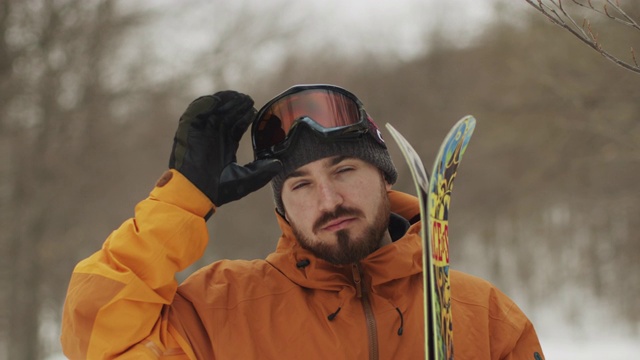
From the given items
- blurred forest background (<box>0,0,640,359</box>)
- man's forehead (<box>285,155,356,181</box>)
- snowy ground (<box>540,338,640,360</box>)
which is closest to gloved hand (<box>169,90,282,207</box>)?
man's forehead (<box>285,155,356,181</box>)

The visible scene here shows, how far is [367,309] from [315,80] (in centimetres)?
1600

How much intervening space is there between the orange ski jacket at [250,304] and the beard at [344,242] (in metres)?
0.03

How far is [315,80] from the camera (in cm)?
1803

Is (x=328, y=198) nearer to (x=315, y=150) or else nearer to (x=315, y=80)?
(x=315, y=150)

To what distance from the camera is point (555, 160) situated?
52.9 ft

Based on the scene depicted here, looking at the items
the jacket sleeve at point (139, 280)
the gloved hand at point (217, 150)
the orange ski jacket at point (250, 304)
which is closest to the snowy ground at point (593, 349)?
the orange ski jacket at point (250, 304)

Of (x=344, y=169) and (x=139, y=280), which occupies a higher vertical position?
(x=344, y=169)

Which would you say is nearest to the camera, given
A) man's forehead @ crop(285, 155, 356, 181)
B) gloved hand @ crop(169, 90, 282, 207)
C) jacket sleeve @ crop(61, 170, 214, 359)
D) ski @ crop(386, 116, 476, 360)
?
ski @ crop(386, 116, 476, 360)

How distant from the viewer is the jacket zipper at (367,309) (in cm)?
220

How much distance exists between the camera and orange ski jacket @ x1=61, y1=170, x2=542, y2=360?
2.08 metres

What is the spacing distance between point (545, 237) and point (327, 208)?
16.4 metres

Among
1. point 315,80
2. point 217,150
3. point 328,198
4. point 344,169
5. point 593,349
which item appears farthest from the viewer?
point 315,80

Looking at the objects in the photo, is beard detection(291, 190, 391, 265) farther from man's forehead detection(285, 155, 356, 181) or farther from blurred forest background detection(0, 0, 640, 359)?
blurred forest background detection(0, 0, 640, 359)

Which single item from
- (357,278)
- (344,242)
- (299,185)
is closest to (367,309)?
(357,278)
